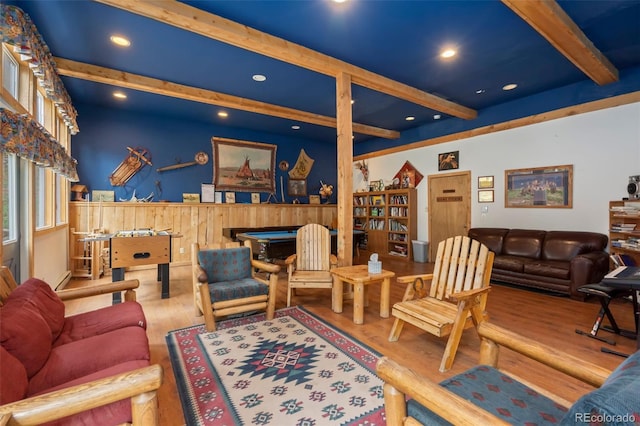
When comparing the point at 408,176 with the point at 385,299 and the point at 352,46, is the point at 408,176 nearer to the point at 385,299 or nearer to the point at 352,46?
the point at 352,46

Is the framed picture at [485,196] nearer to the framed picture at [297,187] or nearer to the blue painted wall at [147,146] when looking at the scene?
the framed picture at [297,187]

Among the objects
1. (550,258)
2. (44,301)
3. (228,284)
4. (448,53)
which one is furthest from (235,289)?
(550,258)

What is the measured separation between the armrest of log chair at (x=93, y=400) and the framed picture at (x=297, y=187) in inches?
271

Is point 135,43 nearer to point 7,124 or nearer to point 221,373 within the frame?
point 7,124

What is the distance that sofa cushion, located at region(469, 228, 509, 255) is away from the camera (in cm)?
512

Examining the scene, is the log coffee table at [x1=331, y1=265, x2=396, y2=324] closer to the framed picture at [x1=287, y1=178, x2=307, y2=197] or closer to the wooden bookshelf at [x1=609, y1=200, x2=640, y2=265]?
the wooden bookshelf at [x1=609, y1=200, x2=640, y2=265]

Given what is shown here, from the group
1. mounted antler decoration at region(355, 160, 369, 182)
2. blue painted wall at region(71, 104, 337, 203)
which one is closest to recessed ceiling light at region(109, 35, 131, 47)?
blue painted wall at region(71, 104, 337, 203)

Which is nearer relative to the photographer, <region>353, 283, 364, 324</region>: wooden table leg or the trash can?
<region>353, 283, 364, 324</region>: wooden table leg

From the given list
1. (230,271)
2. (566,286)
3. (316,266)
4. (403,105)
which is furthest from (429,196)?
(230,271)

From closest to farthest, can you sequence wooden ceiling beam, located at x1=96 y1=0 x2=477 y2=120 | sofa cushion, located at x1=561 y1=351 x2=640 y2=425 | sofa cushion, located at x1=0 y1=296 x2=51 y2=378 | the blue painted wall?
sofa cushion, located at x1=561 y1=351 x2=640 y2=425 < sofa cushion, located at x1=0 y1=296 x2=51 y2=378 < wooden ceiling beam, located at x1=96 y1=0 x2=477 y2=120 < the blue painted wall

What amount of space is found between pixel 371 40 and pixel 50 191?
4748 millimetres

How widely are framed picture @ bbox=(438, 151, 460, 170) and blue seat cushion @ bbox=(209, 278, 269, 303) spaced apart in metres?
4.97

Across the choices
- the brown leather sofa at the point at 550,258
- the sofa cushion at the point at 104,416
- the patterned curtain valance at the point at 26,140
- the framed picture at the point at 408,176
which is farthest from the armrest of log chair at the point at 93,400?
the framed picture at the point at 408,176

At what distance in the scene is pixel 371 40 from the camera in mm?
3311
